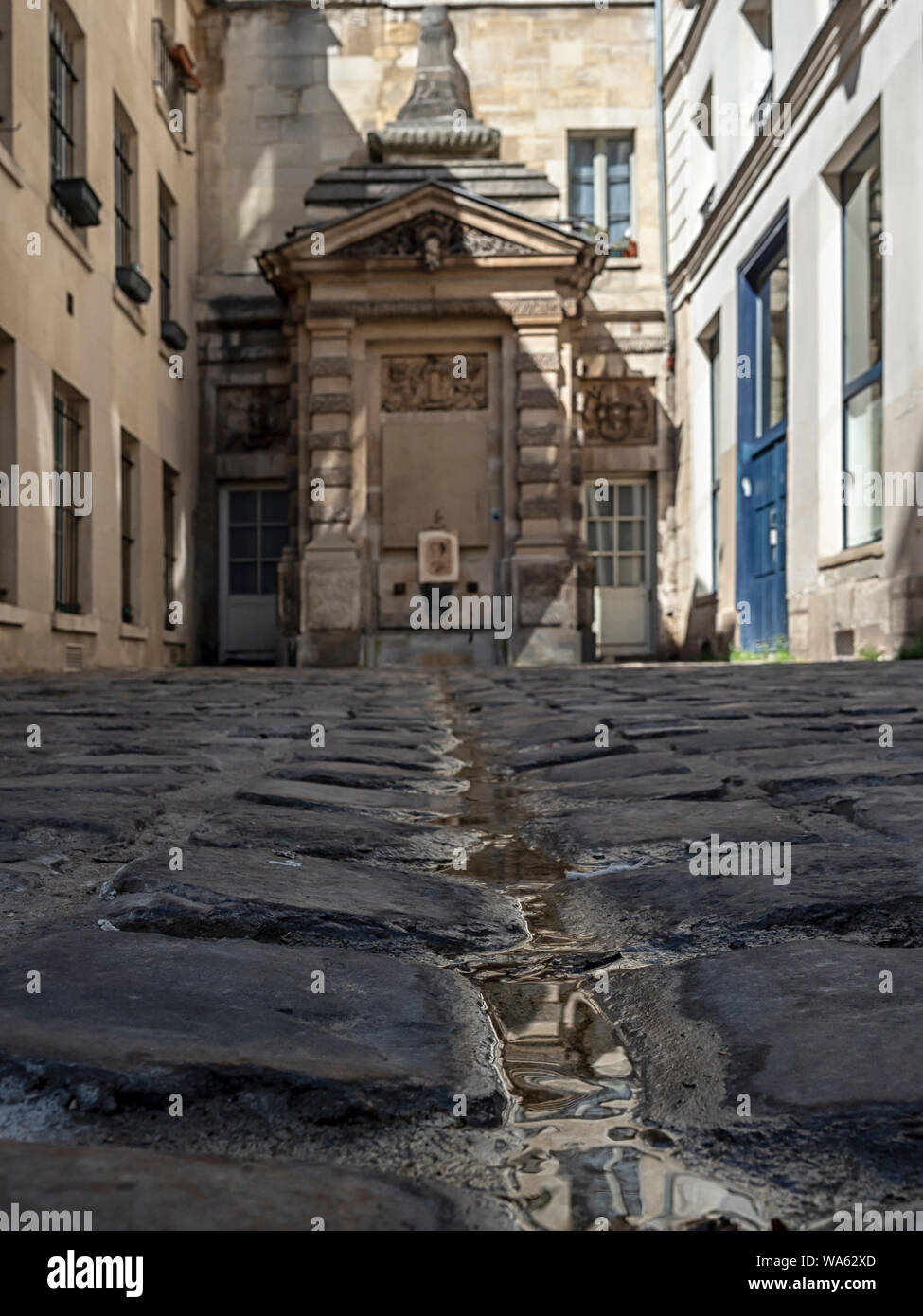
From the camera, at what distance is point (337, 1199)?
0.67 meters

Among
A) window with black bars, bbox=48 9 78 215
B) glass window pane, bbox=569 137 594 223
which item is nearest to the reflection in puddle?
window with black bars, bbox=48 9 78 215

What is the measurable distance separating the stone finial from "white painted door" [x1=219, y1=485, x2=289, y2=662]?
4.73m

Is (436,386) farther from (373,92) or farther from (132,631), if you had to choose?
(132,631)

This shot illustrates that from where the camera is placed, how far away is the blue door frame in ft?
43.8

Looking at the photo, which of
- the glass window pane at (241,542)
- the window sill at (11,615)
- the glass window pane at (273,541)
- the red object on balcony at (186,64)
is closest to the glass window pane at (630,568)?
the glass window pane at (273,541)

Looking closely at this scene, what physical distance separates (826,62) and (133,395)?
24.3 ft

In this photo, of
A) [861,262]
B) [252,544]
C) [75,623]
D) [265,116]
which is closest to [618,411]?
[252,544]

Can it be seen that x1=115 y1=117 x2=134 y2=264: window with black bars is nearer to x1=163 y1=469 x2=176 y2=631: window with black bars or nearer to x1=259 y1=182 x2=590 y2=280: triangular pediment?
x1=259 y1=182 x2=590 y2=280: triangular pediment

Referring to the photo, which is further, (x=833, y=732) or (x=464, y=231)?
(x=464, y=231)

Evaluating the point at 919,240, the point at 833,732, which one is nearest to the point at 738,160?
the point at 919,240

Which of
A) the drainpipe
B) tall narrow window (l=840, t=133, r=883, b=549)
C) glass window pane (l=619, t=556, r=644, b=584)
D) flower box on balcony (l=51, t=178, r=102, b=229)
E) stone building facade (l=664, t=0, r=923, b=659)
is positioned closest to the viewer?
stone building facade (l=664, t=0, r=923, b=659)

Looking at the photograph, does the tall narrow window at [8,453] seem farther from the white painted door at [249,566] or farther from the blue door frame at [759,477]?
the white painted door at [249,566]
